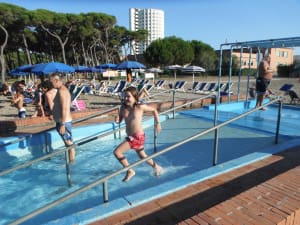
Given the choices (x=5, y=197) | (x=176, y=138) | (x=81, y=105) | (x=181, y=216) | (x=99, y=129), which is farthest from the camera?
(x=81, y=105)

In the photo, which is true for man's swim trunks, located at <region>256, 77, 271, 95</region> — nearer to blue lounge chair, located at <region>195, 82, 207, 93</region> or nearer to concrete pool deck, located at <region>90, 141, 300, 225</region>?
concrete pool deck, located at <region>90, 141, 300, 225</region>

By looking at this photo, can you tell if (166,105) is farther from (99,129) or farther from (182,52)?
(182,52)

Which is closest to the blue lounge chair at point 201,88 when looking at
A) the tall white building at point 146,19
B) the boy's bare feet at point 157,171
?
the boy's bare feet at point 157,171

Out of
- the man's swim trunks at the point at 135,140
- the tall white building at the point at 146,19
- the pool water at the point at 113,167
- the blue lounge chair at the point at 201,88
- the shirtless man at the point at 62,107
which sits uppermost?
the tall white building at the point at 146,19

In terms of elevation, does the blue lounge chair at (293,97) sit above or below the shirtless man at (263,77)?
below

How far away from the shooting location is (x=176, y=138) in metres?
6.64

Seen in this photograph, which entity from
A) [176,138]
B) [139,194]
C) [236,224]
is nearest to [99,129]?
[176,138]

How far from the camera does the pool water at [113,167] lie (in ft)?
12.5

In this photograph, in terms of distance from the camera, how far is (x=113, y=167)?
5.13 metres

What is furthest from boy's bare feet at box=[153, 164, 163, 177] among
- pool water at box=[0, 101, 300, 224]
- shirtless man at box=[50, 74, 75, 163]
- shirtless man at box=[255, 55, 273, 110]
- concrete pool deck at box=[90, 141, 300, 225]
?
shirtless man at box=[255, 55, 273, 110]

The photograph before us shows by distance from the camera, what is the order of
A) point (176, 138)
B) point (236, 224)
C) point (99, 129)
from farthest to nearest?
point (99, 129) < point (176, 138) < point (236, 224)

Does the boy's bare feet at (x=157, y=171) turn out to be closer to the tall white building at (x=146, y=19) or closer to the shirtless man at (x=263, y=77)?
the shirtless man at (x=263, y=77)

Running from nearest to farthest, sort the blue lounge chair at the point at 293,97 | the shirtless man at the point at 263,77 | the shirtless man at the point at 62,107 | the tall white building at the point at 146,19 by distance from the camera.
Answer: the shirtless man at the point at 62,107 < the shirtless man at the point at 263,77 < the blue lounge chair at the point at 293,97 < the tall white building at the point at 146,19

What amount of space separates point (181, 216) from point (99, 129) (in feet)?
15.8
